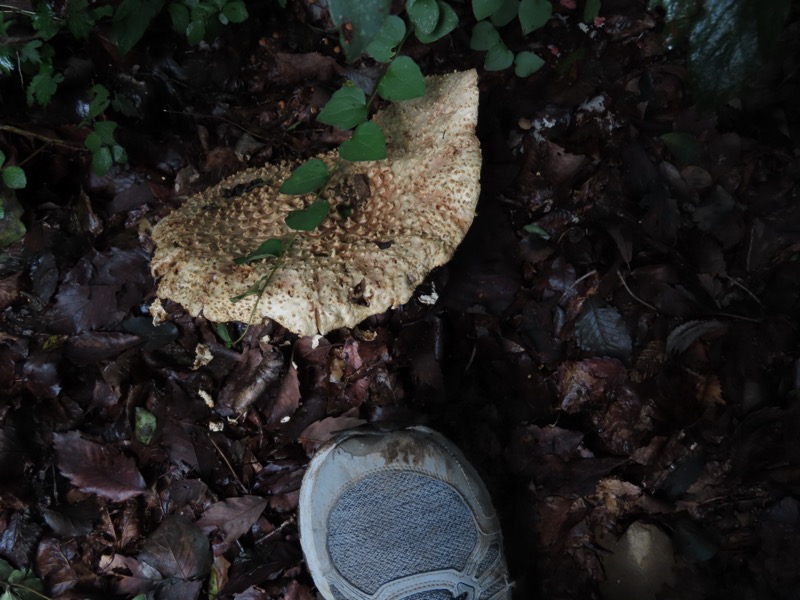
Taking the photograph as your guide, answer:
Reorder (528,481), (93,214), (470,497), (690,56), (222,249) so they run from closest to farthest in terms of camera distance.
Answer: (690,56), (222,249), (470,497), (528,481), (93,214)

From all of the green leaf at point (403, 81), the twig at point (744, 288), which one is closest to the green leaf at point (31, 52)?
the green leaf at point (403, 81)

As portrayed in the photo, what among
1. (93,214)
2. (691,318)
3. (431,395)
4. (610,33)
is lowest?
(431,395)

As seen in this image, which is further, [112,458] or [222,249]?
[112,458]

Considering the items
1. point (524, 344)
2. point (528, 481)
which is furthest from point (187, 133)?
point (528, 481)

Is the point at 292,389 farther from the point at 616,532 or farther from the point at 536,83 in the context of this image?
the point at 536,83

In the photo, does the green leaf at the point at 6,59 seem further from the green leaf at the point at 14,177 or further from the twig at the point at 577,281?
the twig at the point at 577,281

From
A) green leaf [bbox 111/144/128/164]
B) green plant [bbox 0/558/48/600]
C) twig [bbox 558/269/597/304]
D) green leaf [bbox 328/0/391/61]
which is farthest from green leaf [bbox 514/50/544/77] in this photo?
green plant [bbox 0/558/48/600]

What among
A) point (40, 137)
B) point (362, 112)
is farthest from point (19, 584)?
point (362, 112)

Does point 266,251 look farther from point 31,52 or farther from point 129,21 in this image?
point 31,52
